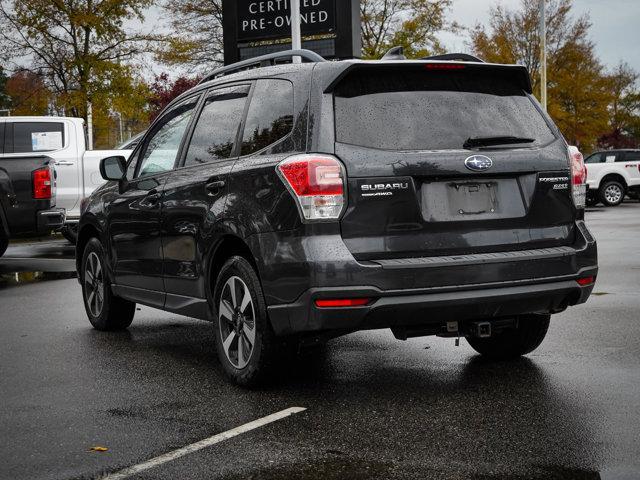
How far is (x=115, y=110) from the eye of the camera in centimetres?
3284

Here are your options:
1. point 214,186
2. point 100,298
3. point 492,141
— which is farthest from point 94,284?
point 492,141

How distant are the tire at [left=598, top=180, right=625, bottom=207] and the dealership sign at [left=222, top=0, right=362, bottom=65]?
44.1 ft

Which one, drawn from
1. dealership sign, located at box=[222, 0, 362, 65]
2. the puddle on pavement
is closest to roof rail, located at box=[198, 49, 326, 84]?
the puddle on pavement

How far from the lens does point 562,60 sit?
45.8m

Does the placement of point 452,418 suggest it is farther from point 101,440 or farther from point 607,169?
point 607,169

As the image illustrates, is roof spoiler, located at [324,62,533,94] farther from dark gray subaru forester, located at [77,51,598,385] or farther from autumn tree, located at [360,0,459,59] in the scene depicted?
autumn tree, located at [360,0,459,59]

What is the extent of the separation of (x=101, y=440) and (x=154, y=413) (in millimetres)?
557

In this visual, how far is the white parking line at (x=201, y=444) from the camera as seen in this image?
4.12 metres

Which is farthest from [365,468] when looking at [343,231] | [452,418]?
[343,231]

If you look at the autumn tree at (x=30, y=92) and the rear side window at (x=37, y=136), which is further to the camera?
the autumn tree at (x=30, y=92)

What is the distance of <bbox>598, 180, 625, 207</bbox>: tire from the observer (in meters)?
30.8

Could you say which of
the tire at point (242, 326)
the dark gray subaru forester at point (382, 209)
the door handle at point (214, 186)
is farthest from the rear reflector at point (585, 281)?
the door handle at point (214, 186)

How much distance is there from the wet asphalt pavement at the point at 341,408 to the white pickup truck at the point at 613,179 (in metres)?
23.8

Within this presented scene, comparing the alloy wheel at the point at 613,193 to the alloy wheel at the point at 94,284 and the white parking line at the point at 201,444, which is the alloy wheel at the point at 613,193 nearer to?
the alloy wheel at the point at 94,284
